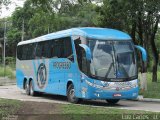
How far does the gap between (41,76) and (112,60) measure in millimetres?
6615

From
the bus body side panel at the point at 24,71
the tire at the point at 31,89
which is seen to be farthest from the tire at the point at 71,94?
the tire at the point at 31,89

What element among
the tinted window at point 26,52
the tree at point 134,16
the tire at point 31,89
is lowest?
the tire at point 31,89

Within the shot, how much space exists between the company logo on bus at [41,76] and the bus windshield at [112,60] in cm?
562

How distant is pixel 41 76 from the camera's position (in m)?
24.7

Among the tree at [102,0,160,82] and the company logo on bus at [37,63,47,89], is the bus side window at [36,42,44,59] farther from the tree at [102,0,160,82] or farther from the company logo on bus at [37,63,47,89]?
the tree at [102,0,160,82]

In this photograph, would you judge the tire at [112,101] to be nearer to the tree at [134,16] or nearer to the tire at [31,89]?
the tree at [134,16]

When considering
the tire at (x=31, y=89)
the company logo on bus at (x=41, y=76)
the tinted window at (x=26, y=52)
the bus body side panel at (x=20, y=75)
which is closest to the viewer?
the company logo on bus at (x=41, y=76)

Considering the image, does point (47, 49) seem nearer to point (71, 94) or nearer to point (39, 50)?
point (39, 50)

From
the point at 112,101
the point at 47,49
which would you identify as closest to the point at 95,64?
the point at 112,101

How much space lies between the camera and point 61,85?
2180cm

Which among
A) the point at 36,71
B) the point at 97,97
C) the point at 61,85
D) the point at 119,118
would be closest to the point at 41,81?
the point at 36,71

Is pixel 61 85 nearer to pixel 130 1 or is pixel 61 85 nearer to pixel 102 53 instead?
pixel 102 53

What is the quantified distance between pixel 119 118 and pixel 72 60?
28.0ft

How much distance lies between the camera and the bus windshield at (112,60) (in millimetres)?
18844
